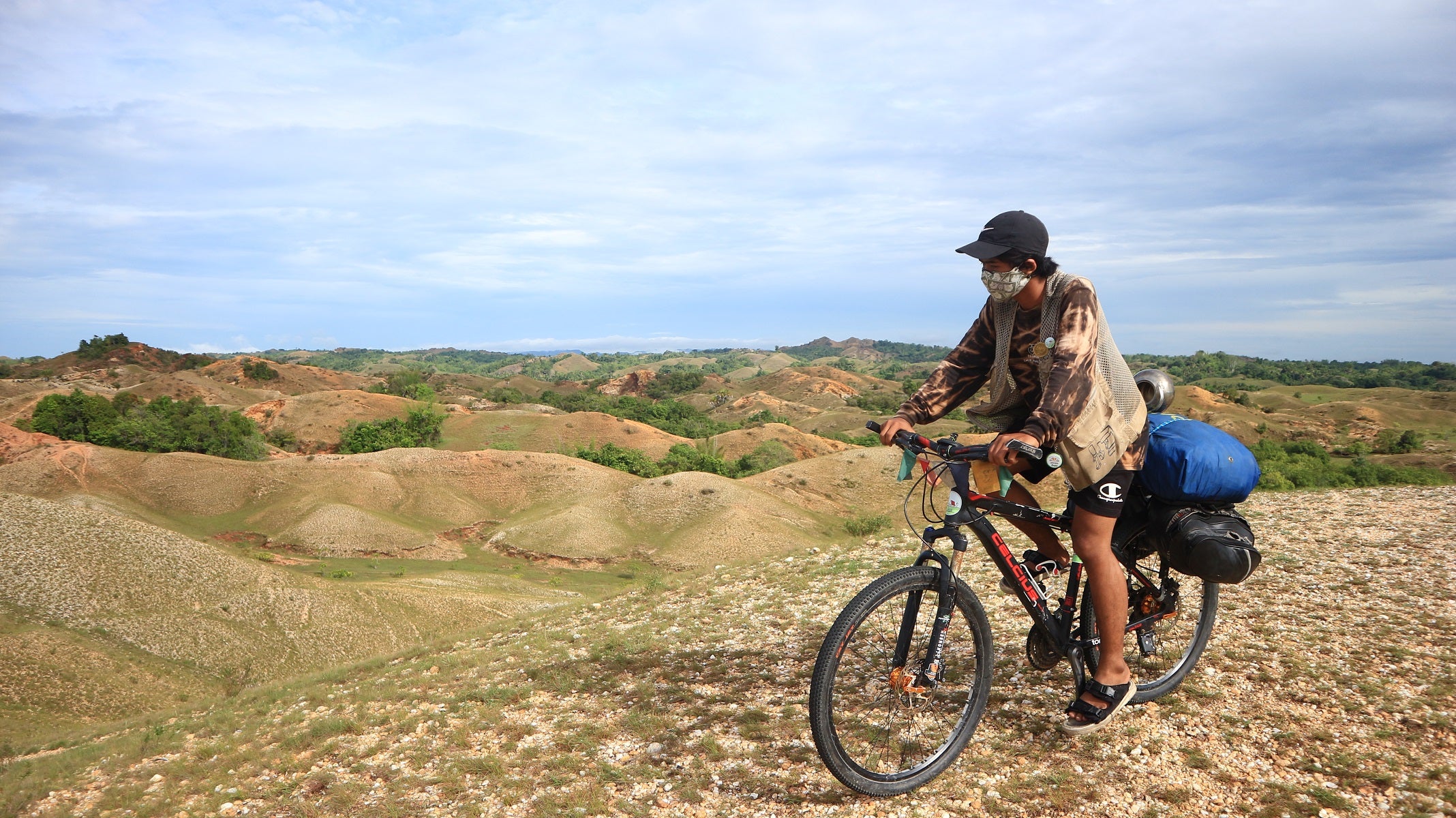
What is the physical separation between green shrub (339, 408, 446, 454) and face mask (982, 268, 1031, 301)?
2966 inches

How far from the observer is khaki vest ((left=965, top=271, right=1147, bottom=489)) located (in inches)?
157

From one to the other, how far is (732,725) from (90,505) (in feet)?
167

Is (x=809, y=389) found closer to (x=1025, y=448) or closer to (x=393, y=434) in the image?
(x=393, y=434)

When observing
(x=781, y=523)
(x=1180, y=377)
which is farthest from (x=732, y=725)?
(x=1180, y=377)

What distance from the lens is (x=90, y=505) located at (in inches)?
1612

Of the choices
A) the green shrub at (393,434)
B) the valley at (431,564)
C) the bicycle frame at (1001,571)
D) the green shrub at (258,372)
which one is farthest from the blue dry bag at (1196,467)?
the green shrub at (258,372)

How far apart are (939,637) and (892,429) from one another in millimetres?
1237

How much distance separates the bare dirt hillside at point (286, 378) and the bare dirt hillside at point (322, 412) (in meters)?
26.0

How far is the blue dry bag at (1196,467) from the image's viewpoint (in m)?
4.28

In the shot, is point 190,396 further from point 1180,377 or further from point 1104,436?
point 1180,377

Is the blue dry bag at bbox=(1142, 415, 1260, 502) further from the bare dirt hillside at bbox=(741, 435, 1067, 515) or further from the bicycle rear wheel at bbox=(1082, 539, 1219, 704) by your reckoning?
the bare dirt hillside at bbox=(741, 435, 1067, 515)

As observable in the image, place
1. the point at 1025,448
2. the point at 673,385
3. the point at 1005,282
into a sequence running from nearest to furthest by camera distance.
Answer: the point at 1025,448 → the point at 1005,282 → the point at 673,385

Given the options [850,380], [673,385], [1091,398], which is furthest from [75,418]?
[850,380]

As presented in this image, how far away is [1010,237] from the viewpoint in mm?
4062
